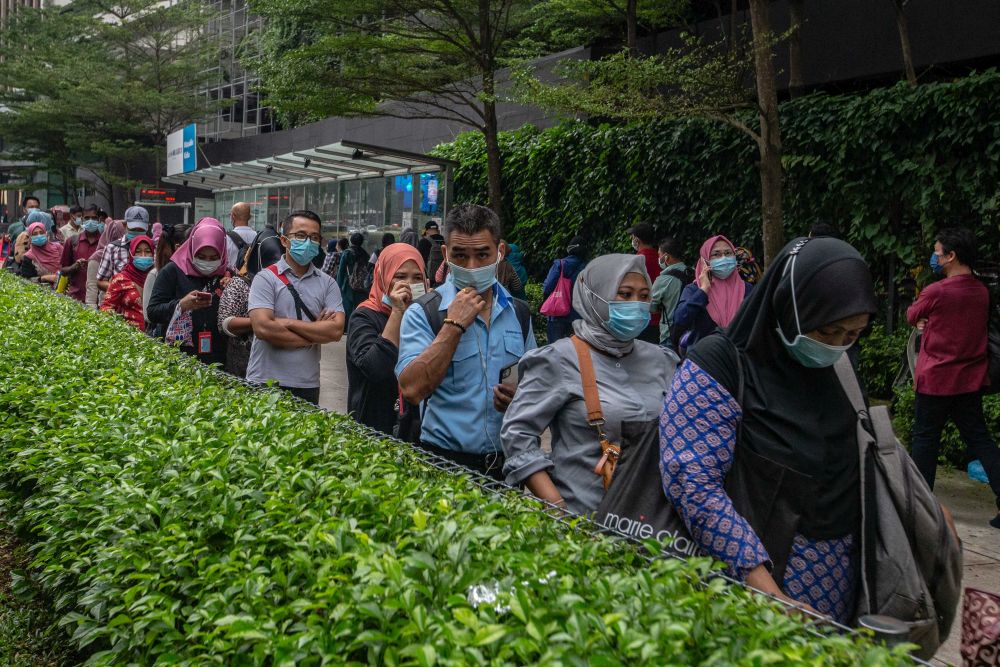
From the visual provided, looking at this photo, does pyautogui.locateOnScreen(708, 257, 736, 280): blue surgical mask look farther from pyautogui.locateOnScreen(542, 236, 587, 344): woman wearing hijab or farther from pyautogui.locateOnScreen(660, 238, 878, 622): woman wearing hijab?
pyautogui.locateOnScreen(660, 238, 878, 622): woman wearing hijab

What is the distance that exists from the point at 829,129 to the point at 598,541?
9241mm

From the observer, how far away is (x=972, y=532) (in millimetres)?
7035

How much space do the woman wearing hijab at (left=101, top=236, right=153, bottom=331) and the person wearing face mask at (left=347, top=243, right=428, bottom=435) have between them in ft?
14.6

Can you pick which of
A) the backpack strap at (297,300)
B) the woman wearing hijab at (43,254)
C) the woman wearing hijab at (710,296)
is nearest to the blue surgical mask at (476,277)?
the backpack strap at (297,300)

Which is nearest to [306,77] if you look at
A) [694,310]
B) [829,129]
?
[829,129]

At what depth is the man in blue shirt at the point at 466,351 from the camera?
13.8 ft

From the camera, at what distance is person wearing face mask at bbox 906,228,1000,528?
7078 mm

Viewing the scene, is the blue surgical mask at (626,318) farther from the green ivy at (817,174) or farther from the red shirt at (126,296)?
the red shirt at (126,296)

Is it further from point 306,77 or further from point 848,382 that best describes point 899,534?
point 306,77

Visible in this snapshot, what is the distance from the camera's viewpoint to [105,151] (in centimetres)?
4181

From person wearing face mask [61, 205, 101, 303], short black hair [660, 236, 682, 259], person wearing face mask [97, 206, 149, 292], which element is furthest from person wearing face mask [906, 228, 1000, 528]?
person wearing face mask [61, 205, 101, 303]

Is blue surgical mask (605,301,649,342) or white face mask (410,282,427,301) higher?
blue surgical mask (605,301,649,342)

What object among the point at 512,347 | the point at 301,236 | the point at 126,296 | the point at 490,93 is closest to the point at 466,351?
the point at 512,347

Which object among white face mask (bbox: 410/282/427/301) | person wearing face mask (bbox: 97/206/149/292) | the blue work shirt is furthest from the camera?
person wearing face mask (bbox: 97/206/149/292)
